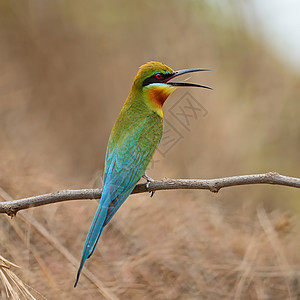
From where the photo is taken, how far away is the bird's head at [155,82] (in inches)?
70.1

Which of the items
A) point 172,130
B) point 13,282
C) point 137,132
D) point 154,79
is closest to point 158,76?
point 154,79

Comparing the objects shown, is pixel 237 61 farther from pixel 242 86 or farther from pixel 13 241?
pixel 13 241

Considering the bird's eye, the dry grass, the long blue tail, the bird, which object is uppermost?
the bird's eye

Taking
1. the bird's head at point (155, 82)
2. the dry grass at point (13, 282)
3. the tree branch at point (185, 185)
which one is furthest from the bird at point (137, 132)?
the dry grass at point (13, 282)

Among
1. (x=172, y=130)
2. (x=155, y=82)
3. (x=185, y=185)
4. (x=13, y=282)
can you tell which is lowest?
(x=13, y=282)

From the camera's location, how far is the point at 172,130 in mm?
3279

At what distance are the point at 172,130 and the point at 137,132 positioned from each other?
1521 millimetres

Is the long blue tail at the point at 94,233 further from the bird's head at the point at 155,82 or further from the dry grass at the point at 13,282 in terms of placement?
the bird's head at the point at 155,82

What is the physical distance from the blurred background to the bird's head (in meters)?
0.73

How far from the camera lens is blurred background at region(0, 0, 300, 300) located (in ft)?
7.27

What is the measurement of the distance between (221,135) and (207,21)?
37.6 inches

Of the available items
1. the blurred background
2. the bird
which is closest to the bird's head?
the bird

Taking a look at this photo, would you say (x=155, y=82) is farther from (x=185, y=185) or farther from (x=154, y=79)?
(x=185, y=185)

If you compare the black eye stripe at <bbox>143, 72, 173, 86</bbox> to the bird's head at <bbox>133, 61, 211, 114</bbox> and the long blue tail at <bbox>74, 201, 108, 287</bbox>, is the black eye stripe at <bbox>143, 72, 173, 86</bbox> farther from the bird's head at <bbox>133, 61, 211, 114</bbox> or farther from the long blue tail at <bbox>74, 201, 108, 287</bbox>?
the long blue tail at <bbox>74, 201, 108, 287</bbox>
